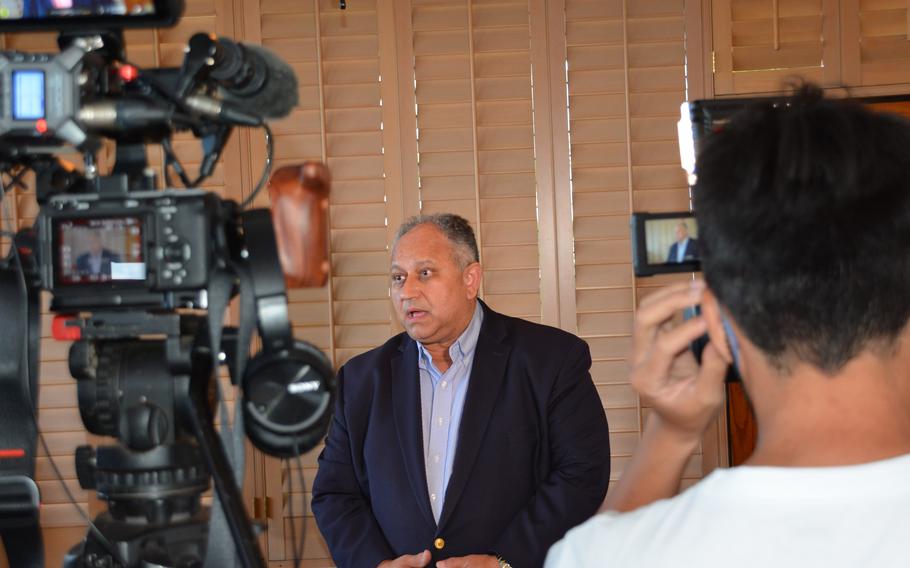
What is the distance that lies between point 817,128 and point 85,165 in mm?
920

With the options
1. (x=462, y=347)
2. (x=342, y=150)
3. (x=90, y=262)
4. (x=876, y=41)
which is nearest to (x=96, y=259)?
(x=90, y=262)

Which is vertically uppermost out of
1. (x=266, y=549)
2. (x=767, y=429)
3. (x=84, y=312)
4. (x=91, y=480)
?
(x=84, y=312)

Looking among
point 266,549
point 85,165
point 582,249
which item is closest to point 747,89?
point 582,249

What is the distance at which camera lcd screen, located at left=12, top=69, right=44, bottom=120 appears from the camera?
124 cm

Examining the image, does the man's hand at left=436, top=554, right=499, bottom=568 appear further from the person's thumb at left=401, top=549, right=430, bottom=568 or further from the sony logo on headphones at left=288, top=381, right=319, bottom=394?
the sony logo on headphones at left=288, top=381, right=319, bottom=394

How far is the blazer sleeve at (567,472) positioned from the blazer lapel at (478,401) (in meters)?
0.13

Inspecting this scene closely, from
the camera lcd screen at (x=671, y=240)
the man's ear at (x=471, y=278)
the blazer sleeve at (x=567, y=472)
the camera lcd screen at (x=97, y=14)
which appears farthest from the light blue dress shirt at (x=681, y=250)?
the man's ear at (x=471, y=278)

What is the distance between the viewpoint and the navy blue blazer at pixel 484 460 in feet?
Result: 7.38

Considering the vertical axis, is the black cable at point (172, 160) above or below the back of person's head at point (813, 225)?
above

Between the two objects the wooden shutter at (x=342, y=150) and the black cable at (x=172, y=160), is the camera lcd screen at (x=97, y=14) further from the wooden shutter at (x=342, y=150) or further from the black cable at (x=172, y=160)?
the wooden shutter at (x=342, y=150)

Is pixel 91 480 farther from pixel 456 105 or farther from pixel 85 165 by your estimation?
pixel 456 105

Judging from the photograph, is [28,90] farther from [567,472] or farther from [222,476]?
[567,472]

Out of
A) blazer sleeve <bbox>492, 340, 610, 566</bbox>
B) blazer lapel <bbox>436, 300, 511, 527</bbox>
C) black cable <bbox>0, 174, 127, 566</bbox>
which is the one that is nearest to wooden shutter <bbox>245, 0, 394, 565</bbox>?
blazer lapel <bbox>436, 300, 511, 527</bbox>

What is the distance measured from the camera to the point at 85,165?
4.43ft
